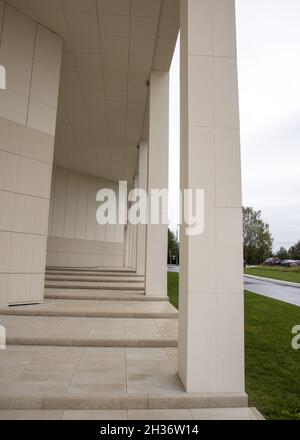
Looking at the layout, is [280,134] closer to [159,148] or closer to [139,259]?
[139,259]

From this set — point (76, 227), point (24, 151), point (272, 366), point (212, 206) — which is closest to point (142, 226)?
point (24, 151)

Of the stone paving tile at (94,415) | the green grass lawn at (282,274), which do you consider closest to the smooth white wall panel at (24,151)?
the stone paving tile at (94,415)

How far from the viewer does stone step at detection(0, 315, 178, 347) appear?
4223 millimetres

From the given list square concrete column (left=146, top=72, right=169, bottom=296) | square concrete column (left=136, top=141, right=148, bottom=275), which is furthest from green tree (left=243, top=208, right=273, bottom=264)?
square concrete column (left=146, top=72, right=169, bottom=296)

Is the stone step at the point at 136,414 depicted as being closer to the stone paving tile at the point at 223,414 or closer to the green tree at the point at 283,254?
the stone paving tile at the point at 223,414

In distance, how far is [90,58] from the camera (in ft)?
26.5

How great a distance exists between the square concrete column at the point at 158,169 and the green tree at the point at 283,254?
64.5 m

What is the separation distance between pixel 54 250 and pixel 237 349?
14.8 meters

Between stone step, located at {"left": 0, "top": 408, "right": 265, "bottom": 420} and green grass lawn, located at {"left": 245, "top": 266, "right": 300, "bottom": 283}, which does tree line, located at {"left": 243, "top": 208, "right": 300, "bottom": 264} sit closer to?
green grass lawn, located at {"left": 245, "top": 266, "right": 300, "bottom": 283}

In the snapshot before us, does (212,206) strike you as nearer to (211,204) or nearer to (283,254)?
(211,204)

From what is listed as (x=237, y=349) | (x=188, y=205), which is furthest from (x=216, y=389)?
(x=188, y=205)

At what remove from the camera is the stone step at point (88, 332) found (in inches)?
166

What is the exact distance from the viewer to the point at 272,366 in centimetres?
419
